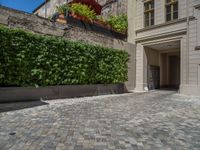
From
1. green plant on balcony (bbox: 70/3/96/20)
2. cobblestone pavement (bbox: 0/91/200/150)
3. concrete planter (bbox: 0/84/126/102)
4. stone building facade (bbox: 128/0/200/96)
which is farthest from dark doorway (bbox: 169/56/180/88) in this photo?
cobblestone pavement (bbox: 0/91/200/150)

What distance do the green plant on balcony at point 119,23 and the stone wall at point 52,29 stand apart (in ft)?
4.82

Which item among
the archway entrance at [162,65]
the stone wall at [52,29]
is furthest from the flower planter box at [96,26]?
the archway entrance at [162,65]

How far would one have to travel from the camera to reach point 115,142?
352cm

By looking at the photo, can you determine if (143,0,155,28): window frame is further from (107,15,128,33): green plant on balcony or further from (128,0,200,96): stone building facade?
(107,15,128,33): green plant on balcony

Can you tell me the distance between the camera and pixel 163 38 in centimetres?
1308

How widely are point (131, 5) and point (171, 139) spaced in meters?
12.9

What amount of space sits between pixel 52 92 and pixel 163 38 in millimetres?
8306

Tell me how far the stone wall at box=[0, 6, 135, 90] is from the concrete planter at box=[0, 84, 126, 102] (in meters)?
2.69

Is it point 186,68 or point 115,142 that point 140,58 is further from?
point 115,142

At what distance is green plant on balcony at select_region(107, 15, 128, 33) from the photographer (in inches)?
572

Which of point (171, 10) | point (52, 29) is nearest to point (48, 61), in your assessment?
point (52, 29)

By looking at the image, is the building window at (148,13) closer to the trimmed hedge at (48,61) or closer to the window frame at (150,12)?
the window frame at (150,12)

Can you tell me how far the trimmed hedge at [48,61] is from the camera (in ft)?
24.0

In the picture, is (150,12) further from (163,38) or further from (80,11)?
(80,11)
